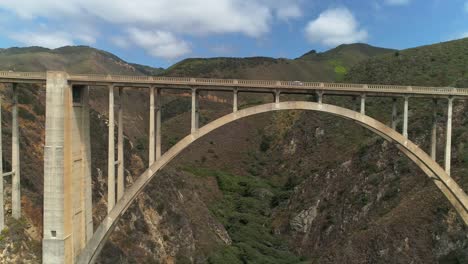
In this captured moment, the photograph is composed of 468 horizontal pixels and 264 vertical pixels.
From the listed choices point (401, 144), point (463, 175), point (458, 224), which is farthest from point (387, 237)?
point (401, 144)

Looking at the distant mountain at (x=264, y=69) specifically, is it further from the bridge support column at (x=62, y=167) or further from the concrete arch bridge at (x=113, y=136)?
the bridge support column at (x=62, y=167)

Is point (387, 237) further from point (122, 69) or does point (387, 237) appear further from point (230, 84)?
point (122, 69)

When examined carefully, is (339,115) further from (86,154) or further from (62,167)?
(62,167)

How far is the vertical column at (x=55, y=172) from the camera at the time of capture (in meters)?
19.7

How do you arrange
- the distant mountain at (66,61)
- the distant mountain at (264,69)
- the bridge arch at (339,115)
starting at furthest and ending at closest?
the distant mountain at (66,61) → the distant mountain at (264,69) → the bridge arch at (339,115)

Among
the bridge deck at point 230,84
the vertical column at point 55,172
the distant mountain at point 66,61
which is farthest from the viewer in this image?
the distant mountain at point 66,61

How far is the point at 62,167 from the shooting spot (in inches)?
779

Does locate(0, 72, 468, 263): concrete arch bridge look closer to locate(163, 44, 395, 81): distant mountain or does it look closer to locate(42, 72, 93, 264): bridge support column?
locate(42, 72, 93, 264): bridge support column

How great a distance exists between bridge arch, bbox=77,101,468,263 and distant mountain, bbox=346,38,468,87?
28797mm

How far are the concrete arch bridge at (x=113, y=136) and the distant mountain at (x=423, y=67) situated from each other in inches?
1143

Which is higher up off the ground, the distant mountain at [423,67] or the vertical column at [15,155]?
the distant mountain at [423,67]

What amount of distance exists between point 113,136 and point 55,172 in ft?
11.3

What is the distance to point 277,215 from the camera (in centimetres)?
4712

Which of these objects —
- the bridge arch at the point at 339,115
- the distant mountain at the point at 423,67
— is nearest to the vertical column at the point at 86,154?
the bridge arch at the point at 339,115
